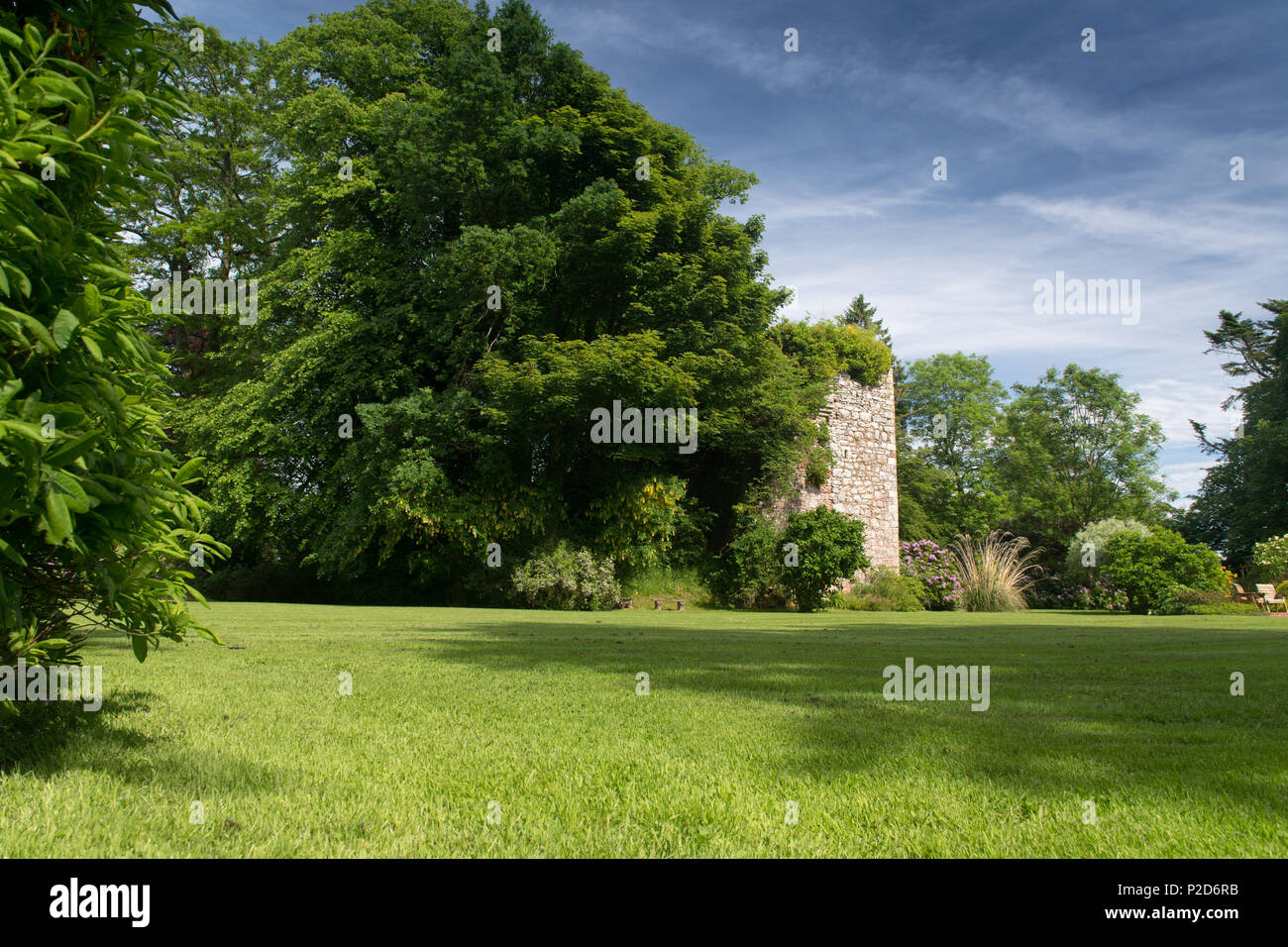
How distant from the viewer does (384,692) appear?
463 centimetres

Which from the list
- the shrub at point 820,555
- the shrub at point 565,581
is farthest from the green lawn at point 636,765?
the shrub at point 820,555

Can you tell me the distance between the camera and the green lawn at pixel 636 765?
2.12 meters

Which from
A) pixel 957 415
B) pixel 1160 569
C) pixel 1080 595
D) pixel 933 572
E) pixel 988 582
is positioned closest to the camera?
pixel 1160 569

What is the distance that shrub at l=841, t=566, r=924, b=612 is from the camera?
69.4 ft

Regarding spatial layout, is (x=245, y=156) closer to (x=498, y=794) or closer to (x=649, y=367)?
(x=649, y=367)

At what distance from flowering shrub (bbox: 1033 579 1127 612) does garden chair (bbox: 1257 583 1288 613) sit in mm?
3198

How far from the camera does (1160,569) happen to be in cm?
2016

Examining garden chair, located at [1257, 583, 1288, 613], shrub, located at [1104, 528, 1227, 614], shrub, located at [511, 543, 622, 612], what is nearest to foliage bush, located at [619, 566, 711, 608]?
shrub, located at [511, 543, 622, 612]

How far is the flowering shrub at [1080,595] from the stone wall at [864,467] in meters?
6.49

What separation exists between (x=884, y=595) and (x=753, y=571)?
4100mm

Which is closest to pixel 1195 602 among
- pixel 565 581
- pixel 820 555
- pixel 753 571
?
pixel 820 555

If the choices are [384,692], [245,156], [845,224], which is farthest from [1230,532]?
[245,156]

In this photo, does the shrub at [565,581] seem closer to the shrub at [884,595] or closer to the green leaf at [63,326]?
the shrub at [884,595]

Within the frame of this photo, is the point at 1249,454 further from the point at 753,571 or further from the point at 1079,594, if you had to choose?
the point at 753,571
